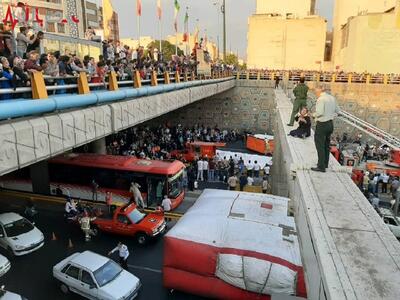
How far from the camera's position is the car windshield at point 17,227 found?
1294 centimetres

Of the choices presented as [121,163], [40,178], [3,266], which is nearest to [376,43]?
[121,163]

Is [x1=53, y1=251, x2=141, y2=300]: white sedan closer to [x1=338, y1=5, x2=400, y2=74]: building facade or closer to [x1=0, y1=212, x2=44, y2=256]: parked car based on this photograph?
[x1=0, y1=212, x2=44, y2=256]: parked car

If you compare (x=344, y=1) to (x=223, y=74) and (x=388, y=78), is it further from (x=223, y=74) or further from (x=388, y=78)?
(x=223, y=74)

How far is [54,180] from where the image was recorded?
17.6 m

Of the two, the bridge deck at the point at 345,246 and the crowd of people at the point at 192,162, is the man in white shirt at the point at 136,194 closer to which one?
the crowd of people at the point at 192,162

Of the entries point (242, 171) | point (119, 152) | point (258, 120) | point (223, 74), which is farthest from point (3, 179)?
point (258, 120)

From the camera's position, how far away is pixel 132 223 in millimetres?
13820

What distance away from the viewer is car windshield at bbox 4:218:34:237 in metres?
12.9

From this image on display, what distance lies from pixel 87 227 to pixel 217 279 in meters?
6.83

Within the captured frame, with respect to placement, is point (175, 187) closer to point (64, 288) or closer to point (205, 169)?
point (205, 169)

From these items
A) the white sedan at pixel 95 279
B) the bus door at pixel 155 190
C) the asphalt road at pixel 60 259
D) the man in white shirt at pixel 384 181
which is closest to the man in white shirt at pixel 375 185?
the man in white shirt at pixel 384 181

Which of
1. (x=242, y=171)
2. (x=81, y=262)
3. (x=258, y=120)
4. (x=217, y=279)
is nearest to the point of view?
(x=217, y=279)

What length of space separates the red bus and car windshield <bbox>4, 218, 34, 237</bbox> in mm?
3911

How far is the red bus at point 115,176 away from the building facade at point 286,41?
46603mm
